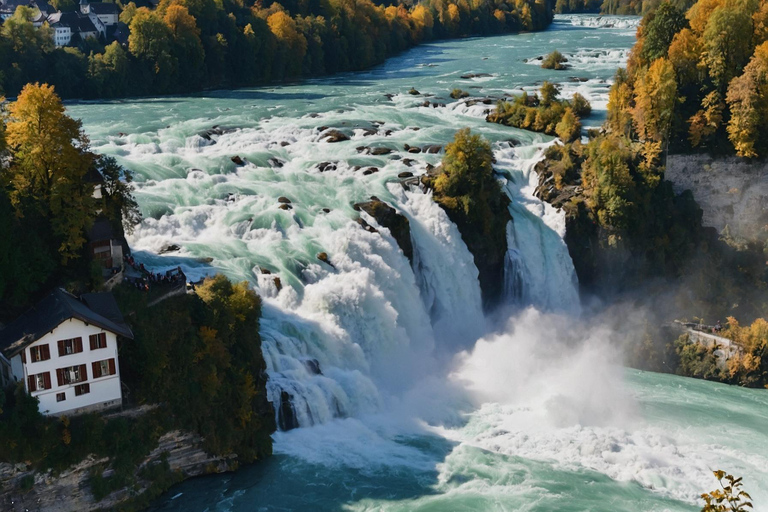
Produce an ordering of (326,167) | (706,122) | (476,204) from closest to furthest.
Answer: (476,204), (326,167), (706,122)

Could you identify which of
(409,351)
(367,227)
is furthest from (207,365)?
(367,227)

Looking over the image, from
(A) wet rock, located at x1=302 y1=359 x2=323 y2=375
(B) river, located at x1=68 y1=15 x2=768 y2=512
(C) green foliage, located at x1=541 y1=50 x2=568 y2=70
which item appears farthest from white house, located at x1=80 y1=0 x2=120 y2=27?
(A) wet rock, located at x1=302 y1=359 x2=323 y2=375

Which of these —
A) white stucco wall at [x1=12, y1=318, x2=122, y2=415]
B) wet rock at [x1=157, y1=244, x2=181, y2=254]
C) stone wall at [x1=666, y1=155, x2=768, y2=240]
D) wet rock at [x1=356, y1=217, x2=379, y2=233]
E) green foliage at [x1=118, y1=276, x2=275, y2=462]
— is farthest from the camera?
stone wall at [x1=666, y1=155, x2=768, y2=240]

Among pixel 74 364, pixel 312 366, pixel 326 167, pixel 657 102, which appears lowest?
pixel 312 366

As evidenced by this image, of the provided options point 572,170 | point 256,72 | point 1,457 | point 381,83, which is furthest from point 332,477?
point 256,72

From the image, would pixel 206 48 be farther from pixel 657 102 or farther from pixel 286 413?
pixel 286 413

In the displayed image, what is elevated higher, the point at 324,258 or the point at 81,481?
the point at 324,258

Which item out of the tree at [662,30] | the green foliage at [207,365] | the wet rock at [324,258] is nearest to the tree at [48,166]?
the green foliage at [207,365]

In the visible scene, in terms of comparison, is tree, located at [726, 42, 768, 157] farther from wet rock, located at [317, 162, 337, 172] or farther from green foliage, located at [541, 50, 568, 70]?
green foliage, located at [541, 50, 568, 70]
